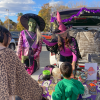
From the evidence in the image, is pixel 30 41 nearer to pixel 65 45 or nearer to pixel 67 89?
pixel 65 45

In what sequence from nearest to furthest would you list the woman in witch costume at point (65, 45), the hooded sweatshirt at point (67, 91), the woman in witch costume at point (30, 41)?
the hooded sweatshirt at point (67, 91) < the woman in witch costume at point (65, 45) < the woman in witch costume at point (30, 41)

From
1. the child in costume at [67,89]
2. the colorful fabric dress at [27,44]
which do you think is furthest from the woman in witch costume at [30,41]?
the child in costume at [67,89]

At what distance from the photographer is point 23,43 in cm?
308

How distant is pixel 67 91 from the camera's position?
53.9 inches

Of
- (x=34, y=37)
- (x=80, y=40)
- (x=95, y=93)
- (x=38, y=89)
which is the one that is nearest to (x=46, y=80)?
(x=38, y=89)

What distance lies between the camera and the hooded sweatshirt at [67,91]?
4.50ft

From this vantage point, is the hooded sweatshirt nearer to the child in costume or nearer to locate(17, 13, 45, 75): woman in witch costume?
the child in costume

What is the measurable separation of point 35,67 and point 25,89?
1.87 meters

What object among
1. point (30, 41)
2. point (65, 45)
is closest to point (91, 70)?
point (65, 45)

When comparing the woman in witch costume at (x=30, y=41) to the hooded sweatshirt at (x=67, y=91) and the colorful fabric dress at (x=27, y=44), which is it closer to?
the colorful fabric dress at (x=27, y=44)

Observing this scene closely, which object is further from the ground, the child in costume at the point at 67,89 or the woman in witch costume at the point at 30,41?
the woman in witch costume at the point at 30,41

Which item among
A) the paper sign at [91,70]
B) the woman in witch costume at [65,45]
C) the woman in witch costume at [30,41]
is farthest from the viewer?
the woman in witch costume at [30,41]

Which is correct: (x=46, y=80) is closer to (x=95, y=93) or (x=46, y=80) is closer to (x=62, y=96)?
(x=62, y=96)

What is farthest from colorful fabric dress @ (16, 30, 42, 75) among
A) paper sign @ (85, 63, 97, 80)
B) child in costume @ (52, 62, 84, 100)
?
child in costume @ (52, 62, 84, 100)
